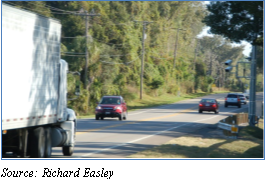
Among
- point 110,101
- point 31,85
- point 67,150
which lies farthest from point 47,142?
point 110,101

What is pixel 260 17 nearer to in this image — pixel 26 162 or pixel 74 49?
pixel 26 162

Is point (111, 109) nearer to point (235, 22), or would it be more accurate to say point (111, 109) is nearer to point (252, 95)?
point (252, 95)

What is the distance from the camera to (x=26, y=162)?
1045cm

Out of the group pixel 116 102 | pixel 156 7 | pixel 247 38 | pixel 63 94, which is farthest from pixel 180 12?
pixel 63 94

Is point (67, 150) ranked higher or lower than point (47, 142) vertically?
lower

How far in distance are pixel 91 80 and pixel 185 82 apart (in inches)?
1870

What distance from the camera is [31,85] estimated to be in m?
10.4

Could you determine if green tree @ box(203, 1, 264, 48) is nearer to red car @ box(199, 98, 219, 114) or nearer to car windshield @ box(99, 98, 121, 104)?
car windshield @ box(99, 98, 121, 104)

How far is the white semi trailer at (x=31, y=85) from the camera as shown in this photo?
9414mm

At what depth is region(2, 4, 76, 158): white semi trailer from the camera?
9.41 meters

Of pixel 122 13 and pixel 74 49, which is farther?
pixel 122 13

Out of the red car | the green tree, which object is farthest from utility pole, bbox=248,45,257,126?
the red car

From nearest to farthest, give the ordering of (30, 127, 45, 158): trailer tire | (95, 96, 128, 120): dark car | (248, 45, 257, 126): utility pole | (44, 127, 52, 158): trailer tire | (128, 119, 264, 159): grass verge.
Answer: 1. (30, 127, 45, 158): trailer tire
2. (44, 127, 52, 158): trailer tire
3. (128, 119, 264, 159): grass verge
4. (248, 45, 257, 126): utility pole
5. (95, 96, 128, 120): dark car

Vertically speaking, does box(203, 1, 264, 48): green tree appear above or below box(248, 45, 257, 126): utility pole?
above
